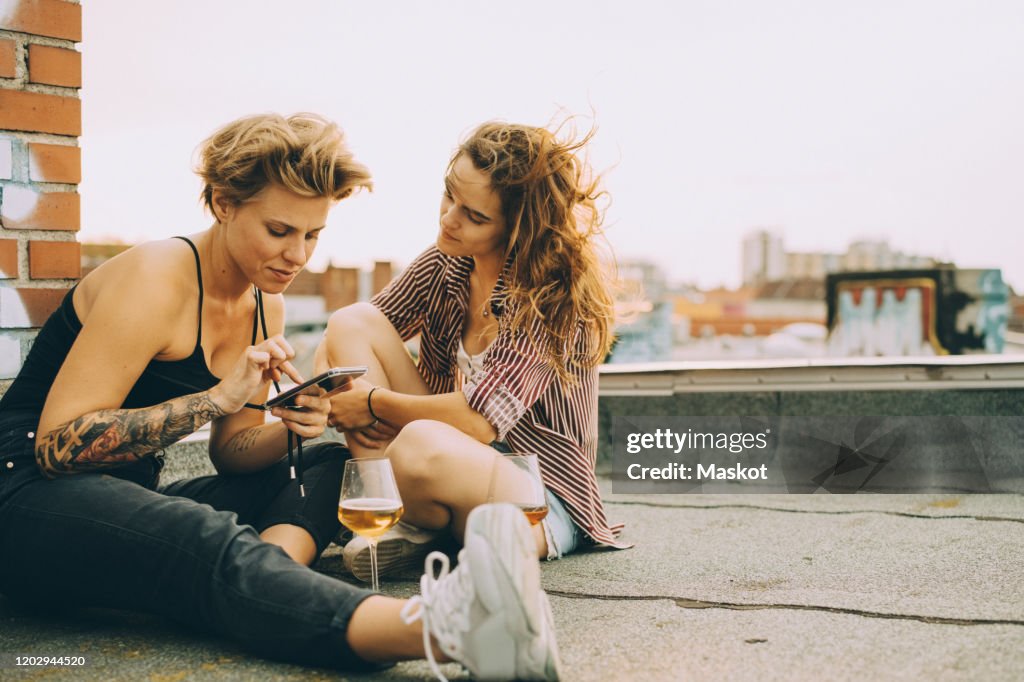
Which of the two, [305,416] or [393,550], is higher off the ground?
[305,416]

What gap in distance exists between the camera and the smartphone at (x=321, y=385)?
1.90 meters

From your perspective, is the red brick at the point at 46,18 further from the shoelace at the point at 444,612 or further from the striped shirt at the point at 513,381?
the shoelace at the point at 444,612

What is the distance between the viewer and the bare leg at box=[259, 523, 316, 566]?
200cm

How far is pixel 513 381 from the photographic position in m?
2.25

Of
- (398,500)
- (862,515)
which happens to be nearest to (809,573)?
(862,515)

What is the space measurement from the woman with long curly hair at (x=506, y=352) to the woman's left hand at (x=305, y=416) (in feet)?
0.67

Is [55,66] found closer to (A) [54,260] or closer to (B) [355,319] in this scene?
(A) [54,260]

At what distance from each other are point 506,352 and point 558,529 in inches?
20.6

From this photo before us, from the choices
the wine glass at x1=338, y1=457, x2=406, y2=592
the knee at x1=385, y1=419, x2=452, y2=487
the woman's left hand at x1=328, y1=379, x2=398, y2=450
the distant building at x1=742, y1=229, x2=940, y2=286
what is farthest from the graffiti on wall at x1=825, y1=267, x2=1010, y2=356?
the distant building at x1=742, y1=229, x2=940, y2=286

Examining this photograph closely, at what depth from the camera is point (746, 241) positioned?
265 feet

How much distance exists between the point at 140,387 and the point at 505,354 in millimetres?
882

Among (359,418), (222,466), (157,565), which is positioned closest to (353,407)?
(359,418)

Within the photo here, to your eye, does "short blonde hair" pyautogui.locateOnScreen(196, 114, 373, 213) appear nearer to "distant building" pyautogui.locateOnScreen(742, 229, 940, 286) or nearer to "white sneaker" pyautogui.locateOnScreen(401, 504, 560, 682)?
"white sneaker" pyautogui.locateOnScreen(401, 504, 560, 682)

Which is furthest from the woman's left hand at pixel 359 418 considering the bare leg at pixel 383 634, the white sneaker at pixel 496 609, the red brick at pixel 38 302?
the white sneaker at pixel 496 609
